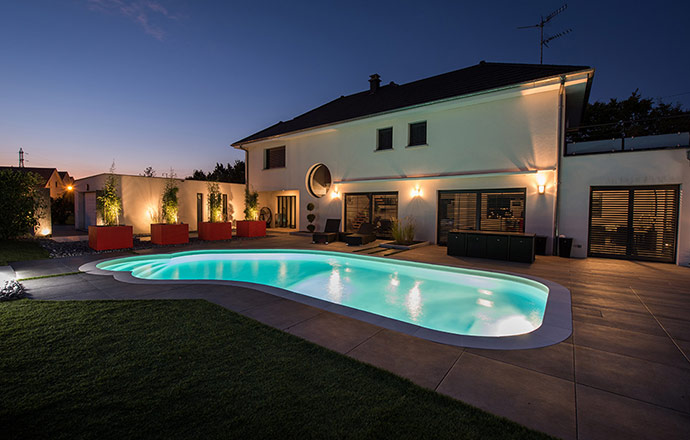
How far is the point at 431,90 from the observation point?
446 inches

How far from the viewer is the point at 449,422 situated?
1.82 m

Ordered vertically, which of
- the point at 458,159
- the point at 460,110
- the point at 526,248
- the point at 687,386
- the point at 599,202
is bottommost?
the point at 687,386

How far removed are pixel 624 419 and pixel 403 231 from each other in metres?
8.85

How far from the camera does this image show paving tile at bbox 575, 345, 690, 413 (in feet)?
7.09

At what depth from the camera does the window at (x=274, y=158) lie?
15.5 metres

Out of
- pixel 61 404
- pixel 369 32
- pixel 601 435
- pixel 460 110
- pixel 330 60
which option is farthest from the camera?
pixel 330 60

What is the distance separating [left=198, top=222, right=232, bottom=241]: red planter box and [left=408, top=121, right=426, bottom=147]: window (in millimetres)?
7931

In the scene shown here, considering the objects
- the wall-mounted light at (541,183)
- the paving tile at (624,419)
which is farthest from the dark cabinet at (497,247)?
the paving tile at (624,419)

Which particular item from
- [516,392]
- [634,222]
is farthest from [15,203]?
[634,222]

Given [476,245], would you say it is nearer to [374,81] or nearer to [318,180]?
[318,180]

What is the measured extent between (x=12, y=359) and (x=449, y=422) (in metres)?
3.50

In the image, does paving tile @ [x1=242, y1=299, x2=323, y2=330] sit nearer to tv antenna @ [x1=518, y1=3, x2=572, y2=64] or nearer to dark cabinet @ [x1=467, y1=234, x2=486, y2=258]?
dark cabinet @ [x1=467, y1=234, x2=486, y2=258]

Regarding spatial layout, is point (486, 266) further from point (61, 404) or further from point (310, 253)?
point (61, 404)

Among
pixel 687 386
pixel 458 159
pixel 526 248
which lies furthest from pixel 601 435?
pixel 458 159
